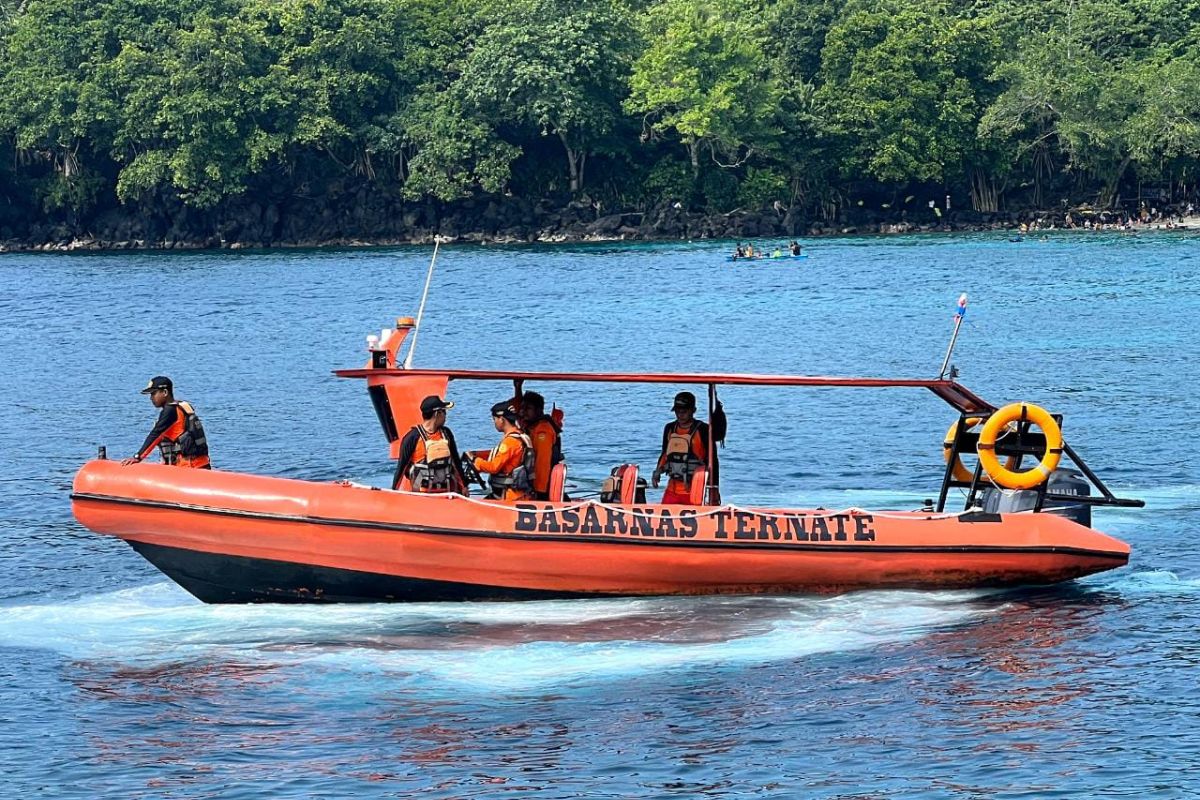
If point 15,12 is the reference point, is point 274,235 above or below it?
below

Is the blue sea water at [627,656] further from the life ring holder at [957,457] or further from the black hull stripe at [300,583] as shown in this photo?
the life ring holder at [957,457]

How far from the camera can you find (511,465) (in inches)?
663

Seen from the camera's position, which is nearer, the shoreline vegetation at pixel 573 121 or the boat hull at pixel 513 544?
the boat hull at pixel 513 544

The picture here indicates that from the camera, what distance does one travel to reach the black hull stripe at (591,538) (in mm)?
16297

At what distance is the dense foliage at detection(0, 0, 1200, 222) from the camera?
86938 millimetres

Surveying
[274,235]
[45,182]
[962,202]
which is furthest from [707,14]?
[45,182]

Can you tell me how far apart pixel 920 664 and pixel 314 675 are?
5.10 metres

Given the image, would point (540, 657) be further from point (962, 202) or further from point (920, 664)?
point (962, 202)

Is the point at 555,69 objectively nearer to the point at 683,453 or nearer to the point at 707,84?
the point at 707,84

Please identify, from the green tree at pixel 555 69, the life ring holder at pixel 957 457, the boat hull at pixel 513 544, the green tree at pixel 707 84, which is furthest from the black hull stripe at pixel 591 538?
the green tree at pixel 707 84

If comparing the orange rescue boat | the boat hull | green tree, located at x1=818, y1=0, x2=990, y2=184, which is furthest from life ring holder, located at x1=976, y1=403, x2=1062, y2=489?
green tree, located at x1=818, y1=0, x2=990, y2=184

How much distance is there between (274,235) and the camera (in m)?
91.4

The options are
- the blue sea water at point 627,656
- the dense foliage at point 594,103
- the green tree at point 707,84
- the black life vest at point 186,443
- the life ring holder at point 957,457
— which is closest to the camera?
the blue sea water at point 627,656

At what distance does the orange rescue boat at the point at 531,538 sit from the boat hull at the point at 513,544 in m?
0.01
